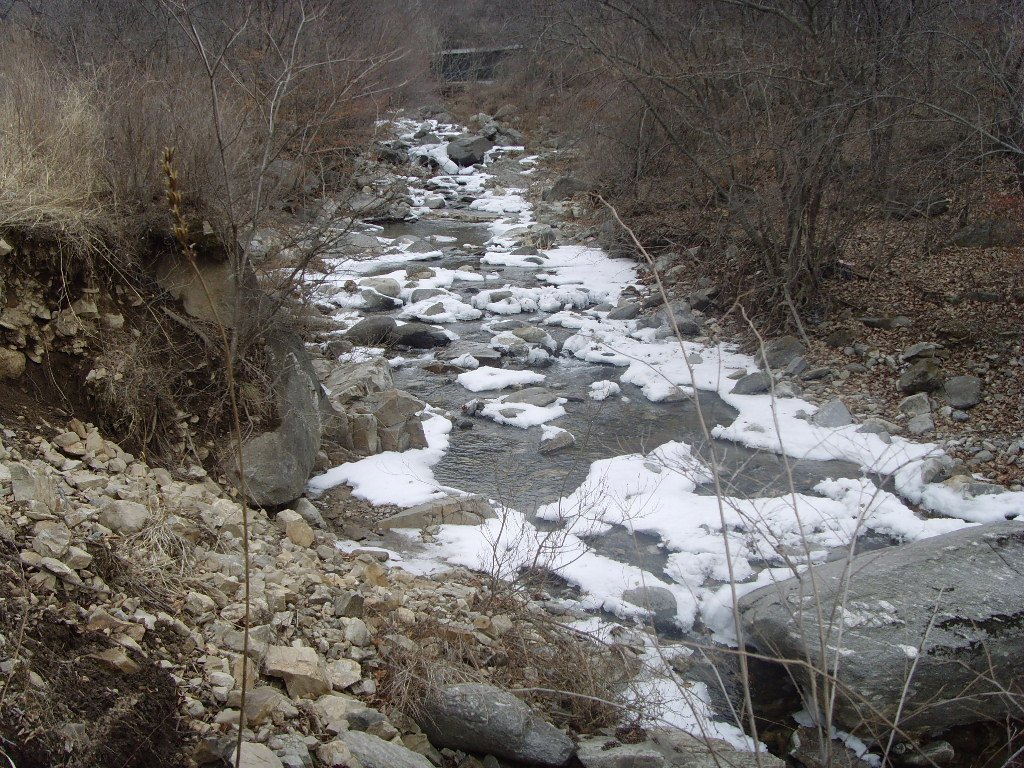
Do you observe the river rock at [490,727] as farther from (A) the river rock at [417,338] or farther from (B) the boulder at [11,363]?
(A) the river rock at [417,338]

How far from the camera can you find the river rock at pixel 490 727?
10.1 feet

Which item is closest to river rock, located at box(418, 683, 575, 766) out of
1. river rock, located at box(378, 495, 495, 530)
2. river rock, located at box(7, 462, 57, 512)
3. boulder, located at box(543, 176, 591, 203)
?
river rock, located at box(7, 462, 57, 512)

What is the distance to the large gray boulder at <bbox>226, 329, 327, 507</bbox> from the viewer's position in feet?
16.8

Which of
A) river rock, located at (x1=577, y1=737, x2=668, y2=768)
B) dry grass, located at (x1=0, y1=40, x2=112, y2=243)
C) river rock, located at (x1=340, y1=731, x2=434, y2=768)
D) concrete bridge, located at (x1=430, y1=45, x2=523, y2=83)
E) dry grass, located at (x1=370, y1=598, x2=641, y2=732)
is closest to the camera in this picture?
river rock, located at (x1=340, y1=731, x2=434, y2=768)

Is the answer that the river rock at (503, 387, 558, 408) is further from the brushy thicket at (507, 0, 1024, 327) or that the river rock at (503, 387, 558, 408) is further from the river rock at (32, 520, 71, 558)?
the river rock at (32, 520, 71, 558)

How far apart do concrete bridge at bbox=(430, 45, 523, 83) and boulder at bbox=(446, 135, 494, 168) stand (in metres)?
5.72

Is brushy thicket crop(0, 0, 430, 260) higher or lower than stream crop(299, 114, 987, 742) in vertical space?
higher

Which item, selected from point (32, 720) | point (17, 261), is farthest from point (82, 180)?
point (32, 720)

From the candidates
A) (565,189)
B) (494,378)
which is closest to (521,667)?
(494,378)

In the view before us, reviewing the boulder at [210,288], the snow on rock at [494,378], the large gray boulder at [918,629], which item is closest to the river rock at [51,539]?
the boulder at [210,288]

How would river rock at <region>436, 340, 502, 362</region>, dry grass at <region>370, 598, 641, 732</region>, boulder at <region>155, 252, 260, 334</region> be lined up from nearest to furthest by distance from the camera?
dry grass at <region>370, 598, 641, 732</region>, boulder at <region>155, 252, 260, 334</region>, river rock at <region>436, 340, 502, 362</region>

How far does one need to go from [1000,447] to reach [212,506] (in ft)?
18.1

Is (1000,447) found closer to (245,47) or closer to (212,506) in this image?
(212,506)

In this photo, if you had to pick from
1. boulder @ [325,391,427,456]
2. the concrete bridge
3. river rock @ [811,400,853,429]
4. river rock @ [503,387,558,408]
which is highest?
the concrete bridge
